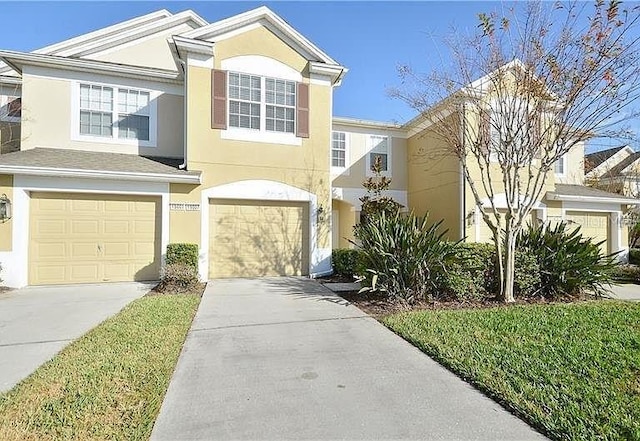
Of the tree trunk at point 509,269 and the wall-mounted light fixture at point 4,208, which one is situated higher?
the wall-mounted light fixture at point 4,208

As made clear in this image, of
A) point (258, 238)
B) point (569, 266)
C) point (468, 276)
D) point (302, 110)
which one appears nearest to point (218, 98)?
point (302, 110)

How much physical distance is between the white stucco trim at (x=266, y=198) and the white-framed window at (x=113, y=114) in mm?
3683

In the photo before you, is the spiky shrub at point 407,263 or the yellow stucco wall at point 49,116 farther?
the yellow stucco wall at point 49,116

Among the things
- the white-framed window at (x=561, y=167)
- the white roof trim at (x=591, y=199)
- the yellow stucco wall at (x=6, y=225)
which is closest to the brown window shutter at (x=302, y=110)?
the yellow stucco wall at (x=6, y=225)

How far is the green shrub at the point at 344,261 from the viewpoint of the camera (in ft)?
36.3

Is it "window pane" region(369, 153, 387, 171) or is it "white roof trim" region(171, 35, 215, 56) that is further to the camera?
"window pane" region(369, 153, 387, 171)

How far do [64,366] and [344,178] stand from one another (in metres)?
13.0

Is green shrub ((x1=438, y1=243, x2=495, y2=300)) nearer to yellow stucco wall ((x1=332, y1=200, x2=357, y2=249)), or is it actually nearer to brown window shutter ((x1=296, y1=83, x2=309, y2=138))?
brown window shutter ((x1=296, y1=83, x2=309, y2=138))

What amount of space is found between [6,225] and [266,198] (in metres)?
6.73

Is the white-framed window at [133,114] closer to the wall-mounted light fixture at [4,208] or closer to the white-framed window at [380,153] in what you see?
the wall-mounted light fixture at [4,208]

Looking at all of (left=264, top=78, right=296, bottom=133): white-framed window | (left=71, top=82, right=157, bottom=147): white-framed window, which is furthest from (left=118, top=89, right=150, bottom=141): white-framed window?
(left=264, top=78, right=296, bottom=133): white-framed window

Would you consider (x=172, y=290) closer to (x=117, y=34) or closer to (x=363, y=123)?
(x=363, y=123)

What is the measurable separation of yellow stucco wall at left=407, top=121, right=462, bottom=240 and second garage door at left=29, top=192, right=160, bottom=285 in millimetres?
10285

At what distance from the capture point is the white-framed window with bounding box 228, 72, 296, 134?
11.0 meters
